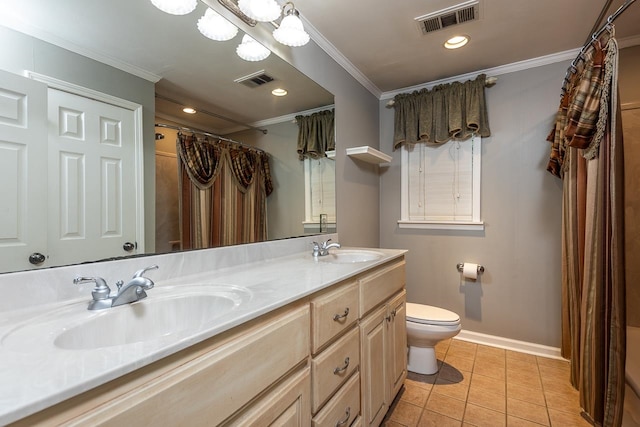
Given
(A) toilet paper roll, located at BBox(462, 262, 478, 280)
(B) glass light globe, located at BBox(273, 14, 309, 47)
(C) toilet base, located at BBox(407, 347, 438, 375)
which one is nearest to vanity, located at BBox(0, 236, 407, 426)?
(C) toilet base, located at BBox(407, 347, 438, 375)

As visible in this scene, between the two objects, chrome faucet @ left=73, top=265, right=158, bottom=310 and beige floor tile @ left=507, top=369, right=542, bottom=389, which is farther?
beige floor tile @ left=507, top=369, right=542, bottom=389

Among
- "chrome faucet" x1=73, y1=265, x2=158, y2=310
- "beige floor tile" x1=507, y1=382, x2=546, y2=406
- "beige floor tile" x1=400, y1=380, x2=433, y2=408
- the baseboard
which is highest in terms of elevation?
"chrome faucet" x1=73, y1=265, x2=158, y2=310

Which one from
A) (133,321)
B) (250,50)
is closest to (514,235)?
(250,50)

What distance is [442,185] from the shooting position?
2.68 m

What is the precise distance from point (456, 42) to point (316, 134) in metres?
1.16

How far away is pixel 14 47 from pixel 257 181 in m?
1.03

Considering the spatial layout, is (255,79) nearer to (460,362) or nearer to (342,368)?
(342,368)

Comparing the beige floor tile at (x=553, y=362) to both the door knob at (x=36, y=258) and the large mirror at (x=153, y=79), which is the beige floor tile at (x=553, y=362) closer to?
the large mirror at (x=153, y=79)

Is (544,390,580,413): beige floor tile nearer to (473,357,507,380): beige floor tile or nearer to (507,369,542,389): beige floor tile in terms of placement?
(507,369,542,389): beige floor tile

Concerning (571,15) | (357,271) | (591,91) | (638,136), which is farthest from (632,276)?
(357,271)

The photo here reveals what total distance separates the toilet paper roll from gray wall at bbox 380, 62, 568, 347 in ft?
0.32

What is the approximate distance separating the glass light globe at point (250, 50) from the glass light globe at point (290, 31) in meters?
0.10

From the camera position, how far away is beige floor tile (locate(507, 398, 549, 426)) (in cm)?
161

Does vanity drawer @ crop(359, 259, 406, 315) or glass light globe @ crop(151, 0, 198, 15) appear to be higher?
glass light globe @ crop(151, 0, 198, 15)
